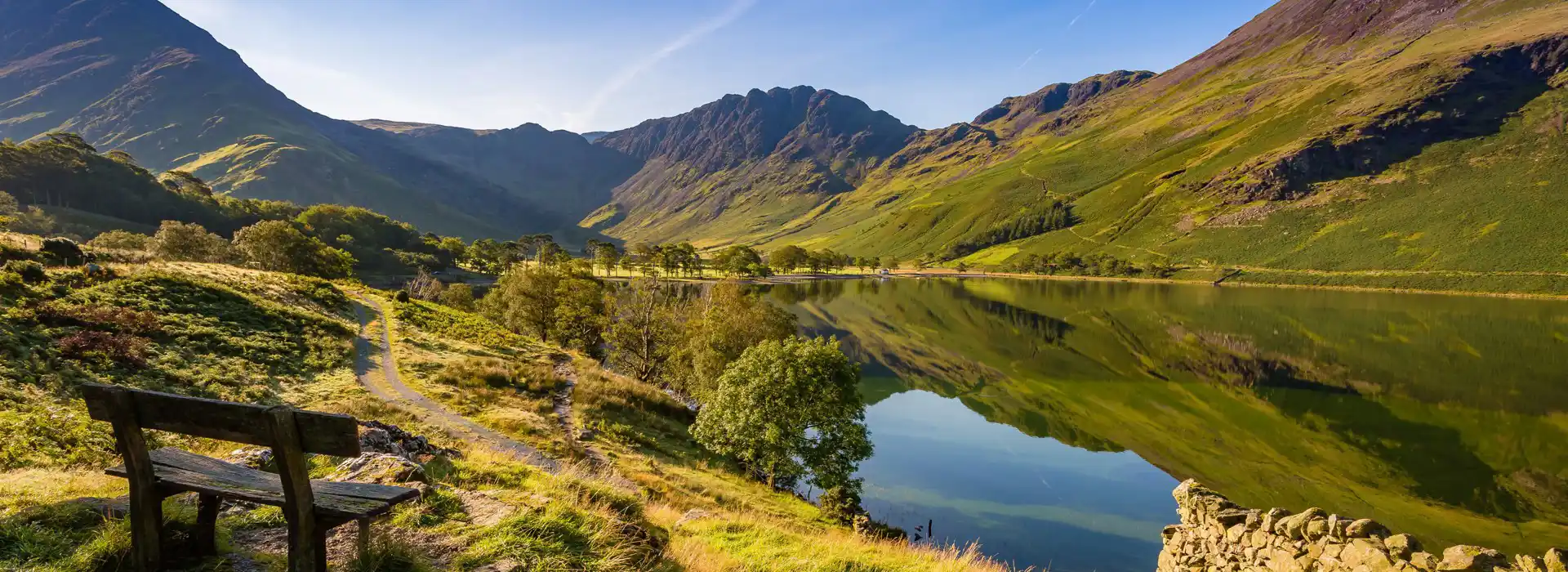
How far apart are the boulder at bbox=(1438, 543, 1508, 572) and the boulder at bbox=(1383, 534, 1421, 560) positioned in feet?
1.07

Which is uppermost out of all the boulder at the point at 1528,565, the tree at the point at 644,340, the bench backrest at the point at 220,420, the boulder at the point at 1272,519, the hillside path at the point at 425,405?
the bench backrest at the point at 220,420

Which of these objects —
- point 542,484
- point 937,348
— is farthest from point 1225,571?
point 937,348

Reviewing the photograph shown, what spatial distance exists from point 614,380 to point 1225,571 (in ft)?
104

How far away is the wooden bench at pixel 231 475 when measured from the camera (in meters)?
5.11

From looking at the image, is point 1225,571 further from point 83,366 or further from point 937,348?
point 937,348

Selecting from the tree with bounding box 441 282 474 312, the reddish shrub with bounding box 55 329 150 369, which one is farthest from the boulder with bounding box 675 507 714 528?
the tree with bounding box 441 282 474 312

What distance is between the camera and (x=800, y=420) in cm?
2705

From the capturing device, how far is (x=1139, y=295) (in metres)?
142

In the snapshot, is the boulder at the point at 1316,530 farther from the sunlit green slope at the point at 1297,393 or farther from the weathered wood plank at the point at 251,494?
the sunlit green slope at the point at 1297,393

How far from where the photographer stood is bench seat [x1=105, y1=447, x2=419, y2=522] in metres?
5.59

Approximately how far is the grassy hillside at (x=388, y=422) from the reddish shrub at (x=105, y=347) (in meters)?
0.07

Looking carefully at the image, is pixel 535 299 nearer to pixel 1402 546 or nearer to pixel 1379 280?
pixel 1402 546

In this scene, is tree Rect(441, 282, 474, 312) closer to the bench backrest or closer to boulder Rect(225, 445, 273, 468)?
boulder Rect(225, 445, 273, 468)

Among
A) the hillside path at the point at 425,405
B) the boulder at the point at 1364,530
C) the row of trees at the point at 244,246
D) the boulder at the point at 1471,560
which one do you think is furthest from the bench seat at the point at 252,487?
the row of trees at the point at 244,246
